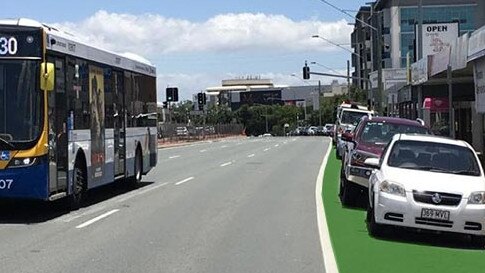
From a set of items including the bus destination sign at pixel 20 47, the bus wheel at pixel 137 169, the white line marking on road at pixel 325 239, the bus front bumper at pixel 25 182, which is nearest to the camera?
the white line marking on road at pixel 325 239

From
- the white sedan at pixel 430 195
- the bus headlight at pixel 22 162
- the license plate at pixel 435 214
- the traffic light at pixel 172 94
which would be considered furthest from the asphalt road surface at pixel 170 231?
the traffic light at pixel 172 94

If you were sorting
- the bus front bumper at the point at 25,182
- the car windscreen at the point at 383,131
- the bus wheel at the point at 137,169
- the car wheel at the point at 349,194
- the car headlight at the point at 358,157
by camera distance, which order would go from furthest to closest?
1. the bus wheel at the point at 137,169
2. the car windscreen at the point at 383,131
3. the car wheel at the point at 349,194
4. the car headlight at the point at 358,157
5. the bus front bumper at the point at 25,182

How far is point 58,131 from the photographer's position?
14414mm

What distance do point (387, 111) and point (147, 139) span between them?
4096cm

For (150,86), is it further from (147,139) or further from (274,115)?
(274,115)

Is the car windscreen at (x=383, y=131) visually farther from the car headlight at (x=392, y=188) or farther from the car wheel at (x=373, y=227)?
the car headlight at (x=392, y=188)

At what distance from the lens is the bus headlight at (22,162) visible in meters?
13.6

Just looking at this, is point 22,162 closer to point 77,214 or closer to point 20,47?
point 20,47

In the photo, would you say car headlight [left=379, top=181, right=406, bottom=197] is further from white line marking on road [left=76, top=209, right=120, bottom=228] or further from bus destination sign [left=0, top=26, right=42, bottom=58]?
bus destination sign [left=0, top=26, right=42, bottom=58]

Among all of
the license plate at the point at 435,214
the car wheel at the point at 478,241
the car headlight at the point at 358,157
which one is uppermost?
the car headlight at the point at 358,157

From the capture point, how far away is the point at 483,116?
119 ft

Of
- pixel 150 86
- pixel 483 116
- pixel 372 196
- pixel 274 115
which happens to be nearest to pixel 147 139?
pixel 150 86

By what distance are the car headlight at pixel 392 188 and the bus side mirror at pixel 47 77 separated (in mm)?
5678

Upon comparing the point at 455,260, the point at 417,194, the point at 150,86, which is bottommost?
the point at 455,260
